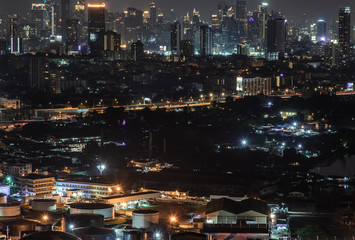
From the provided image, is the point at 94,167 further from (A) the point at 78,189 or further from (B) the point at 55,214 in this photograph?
(B) the point at 55,214

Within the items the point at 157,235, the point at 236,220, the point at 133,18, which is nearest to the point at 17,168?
the point at 157,235

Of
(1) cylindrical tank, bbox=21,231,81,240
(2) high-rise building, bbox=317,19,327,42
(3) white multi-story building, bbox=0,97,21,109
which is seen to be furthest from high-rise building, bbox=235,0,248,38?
(1) cylindrical tank, bbox=21,231,81,240

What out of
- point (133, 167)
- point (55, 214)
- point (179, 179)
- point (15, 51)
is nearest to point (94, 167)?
point (133, 167)

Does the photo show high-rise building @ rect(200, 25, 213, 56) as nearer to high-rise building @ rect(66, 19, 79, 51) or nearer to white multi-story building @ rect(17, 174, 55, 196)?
high-rise building @ rect(66, 19, 79, 51)

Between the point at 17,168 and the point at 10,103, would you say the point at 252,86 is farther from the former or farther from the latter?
the point at 17,168

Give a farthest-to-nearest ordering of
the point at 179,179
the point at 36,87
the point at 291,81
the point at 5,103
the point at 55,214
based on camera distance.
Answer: the point at 291,81
the point at 36,87
the point at 5,103
the point at 179,179
the point at 55,214

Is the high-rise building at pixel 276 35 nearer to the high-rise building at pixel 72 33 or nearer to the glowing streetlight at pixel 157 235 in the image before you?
the high-rise building at pixel 72 33
